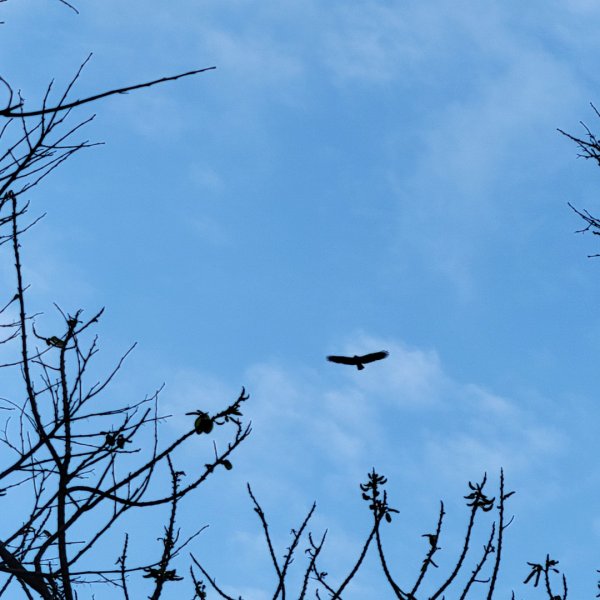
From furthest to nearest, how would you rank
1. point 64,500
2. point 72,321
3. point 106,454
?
point 72,321 < point 106,454 < point 64,500

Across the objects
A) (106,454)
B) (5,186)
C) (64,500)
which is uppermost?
(5,186)

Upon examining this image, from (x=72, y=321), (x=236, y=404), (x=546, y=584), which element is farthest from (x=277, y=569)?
(x=72, y=321)

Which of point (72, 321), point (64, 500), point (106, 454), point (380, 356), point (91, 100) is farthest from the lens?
point (380, 356)

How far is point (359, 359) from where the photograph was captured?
5734 mm

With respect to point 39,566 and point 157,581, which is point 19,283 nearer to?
point 39,566

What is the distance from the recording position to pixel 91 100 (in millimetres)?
2924

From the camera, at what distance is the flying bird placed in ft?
18.7

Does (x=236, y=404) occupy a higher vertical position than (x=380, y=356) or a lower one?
lower

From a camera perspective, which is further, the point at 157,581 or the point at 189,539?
the point at 189,539

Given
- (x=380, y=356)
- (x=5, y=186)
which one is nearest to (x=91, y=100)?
(x=5, y=186)

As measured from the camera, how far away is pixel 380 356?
5809mm

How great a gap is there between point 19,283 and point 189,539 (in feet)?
6.18

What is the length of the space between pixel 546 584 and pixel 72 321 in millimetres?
3045

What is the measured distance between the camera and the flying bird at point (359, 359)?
18.7 feet
